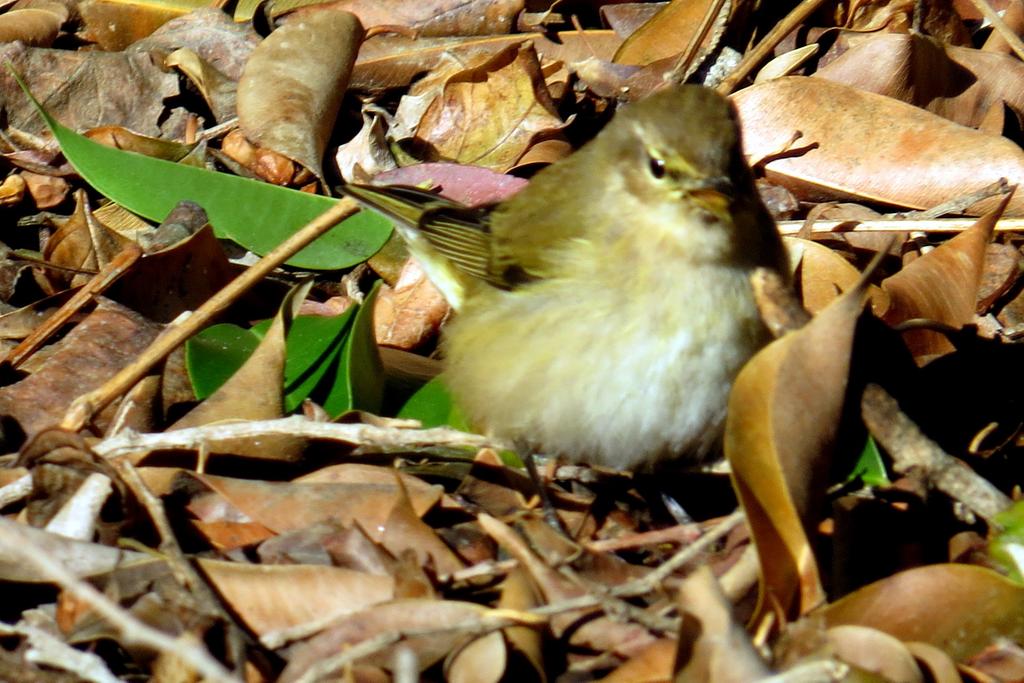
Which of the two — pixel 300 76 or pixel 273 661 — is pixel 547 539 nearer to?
pixel 273 661

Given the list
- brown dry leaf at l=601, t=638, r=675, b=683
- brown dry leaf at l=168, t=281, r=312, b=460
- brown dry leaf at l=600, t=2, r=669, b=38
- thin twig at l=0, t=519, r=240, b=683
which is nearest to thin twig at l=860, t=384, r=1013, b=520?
brown dry leaf at l=601, t=638, r=675, b=683

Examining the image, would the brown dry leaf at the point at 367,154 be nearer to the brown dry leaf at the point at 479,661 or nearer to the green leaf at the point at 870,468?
the green leaf at the point at 870,468

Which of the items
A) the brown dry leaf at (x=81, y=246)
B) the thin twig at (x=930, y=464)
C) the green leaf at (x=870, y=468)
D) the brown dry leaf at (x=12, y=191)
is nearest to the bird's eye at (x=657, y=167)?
the thin twig at (x=930, y=464)

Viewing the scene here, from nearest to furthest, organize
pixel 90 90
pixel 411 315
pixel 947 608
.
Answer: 1. pixel 947 608
2. pixel 411 315
3. pixel 90 90

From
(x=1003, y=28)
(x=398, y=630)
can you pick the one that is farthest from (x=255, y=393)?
Result: (x=1003, y=28)

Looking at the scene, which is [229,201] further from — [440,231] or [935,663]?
[935,663]

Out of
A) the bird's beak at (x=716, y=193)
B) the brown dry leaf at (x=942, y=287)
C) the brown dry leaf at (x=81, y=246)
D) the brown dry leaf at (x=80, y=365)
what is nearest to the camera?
the bird's beak at (x=716, y=193)

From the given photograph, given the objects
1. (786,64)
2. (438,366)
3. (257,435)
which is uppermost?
(786,64)
